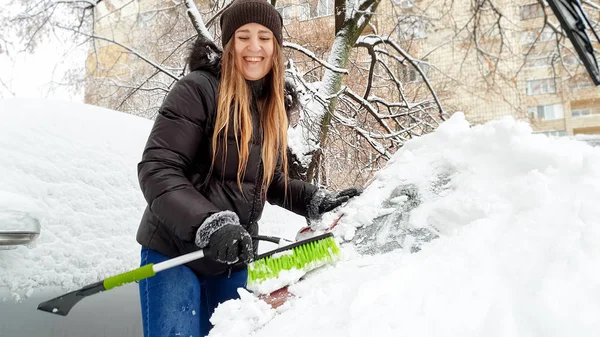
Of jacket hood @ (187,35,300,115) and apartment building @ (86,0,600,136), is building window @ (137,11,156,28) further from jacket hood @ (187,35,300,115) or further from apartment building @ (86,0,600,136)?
jacket hood @ (187,35,300,115)

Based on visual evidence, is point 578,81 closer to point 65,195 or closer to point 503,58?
point 503,58

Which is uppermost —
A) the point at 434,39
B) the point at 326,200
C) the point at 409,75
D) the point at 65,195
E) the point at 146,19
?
the point at 146,19

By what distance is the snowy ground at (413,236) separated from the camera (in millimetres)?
1007

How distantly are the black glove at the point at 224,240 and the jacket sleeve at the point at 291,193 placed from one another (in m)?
0.69

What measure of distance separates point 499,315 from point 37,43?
7626 mm

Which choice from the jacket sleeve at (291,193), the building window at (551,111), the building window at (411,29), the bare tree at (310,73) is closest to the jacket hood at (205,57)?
the jacket sleeve at (291,193)

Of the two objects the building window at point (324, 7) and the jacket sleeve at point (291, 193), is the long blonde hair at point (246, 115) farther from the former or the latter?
the building window at point (324, 7)

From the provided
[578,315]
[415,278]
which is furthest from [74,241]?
[578,315]

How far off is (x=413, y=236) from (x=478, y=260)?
350 millimetres

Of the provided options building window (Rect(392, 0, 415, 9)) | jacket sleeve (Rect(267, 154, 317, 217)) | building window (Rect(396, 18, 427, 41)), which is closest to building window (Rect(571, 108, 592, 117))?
building window (Rect(396, 18, 427, 41))

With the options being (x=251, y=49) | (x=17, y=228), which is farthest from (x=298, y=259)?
(x=17, y=228)

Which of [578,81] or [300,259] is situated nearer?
[300,259]

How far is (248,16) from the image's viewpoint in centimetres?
199

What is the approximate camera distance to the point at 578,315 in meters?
0.92
